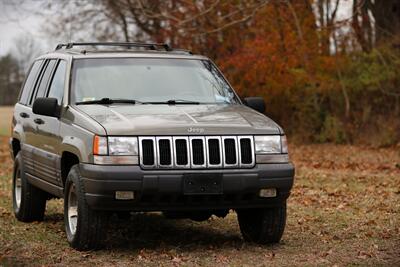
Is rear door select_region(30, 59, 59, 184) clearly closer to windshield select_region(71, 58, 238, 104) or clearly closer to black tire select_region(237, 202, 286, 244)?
windshield select_region(71, 58, 238, 104)

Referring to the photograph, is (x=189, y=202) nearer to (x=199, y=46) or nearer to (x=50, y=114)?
(x=50, y=114)

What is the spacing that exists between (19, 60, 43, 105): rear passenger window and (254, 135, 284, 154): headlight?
3600 millimetres

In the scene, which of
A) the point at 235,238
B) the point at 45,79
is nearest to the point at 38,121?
the point at 45,79

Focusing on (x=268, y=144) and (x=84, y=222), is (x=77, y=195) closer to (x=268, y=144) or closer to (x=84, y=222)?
(x=84, y=222)

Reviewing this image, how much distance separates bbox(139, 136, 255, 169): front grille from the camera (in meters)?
7.64

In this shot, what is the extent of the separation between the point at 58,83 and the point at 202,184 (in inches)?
95.3

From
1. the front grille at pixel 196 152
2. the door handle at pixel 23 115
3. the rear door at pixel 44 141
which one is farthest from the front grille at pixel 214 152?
the door handle at pixel 23 115

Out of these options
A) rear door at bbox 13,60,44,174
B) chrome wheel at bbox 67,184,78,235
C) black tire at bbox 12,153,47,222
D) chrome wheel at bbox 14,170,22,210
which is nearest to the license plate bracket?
chrome wheel at bbox 67,184,78,235

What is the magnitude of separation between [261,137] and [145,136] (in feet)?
3.44

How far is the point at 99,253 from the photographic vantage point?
810cm

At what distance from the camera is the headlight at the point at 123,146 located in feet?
25.0

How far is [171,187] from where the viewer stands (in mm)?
7582

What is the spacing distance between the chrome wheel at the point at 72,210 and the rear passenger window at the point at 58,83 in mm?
1081

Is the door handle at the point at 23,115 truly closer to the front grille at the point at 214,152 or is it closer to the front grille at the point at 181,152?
the front grille at the point at 181,152
